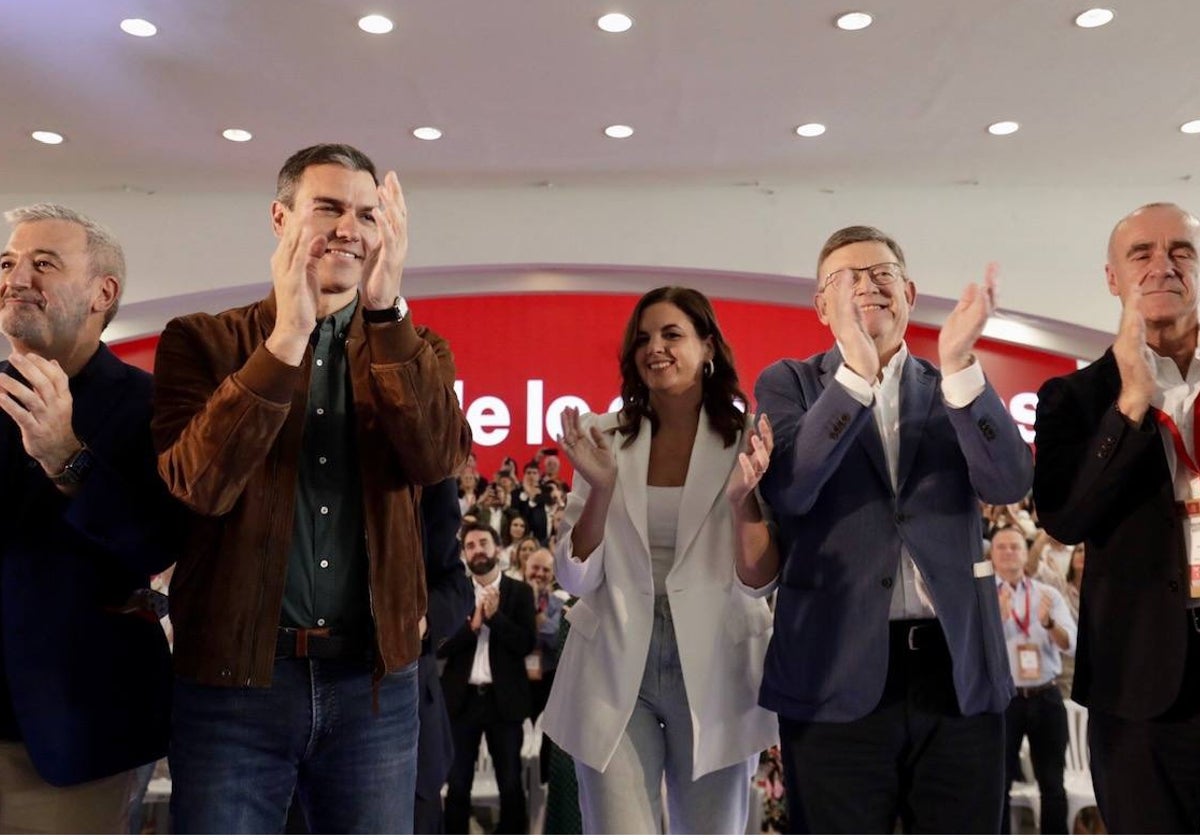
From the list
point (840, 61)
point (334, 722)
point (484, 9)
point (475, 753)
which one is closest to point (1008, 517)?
point (840, 61)

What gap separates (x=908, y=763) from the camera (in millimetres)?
2055

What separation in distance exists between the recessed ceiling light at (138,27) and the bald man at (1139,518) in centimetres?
603

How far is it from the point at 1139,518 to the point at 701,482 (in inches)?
36.0

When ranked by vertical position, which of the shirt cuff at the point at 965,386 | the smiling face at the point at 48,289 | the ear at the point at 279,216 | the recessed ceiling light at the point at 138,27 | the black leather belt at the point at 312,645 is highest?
the recessed ceiling light at the point at 138,27

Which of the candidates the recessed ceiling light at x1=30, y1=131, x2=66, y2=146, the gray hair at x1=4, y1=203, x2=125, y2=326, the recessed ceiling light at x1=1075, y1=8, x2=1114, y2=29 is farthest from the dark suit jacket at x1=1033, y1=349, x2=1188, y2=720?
the recessed ceiling light at x1=30, y1=131, x2=66, y2=146

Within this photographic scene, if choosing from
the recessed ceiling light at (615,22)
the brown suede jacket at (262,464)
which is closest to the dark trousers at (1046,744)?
the recessed ceiling light at (615,22)

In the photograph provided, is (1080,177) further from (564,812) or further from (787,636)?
(787,636)

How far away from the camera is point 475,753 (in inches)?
234

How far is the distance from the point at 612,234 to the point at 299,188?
755 centimetres

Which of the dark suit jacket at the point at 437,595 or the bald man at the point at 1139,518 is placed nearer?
the bald man at the point at 1139,518

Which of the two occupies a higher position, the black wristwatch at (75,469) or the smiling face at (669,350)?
the smiling face at (669,350)

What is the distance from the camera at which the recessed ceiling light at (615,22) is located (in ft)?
20.9

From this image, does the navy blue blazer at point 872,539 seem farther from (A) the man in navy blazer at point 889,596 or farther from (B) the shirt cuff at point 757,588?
(B) the shirt cuff at point 757,588

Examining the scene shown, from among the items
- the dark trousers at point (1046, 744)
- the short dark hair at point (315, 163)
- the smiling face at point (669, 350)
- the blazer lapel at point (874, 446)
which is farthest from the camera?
the dark trousers at point (1046, 744)
